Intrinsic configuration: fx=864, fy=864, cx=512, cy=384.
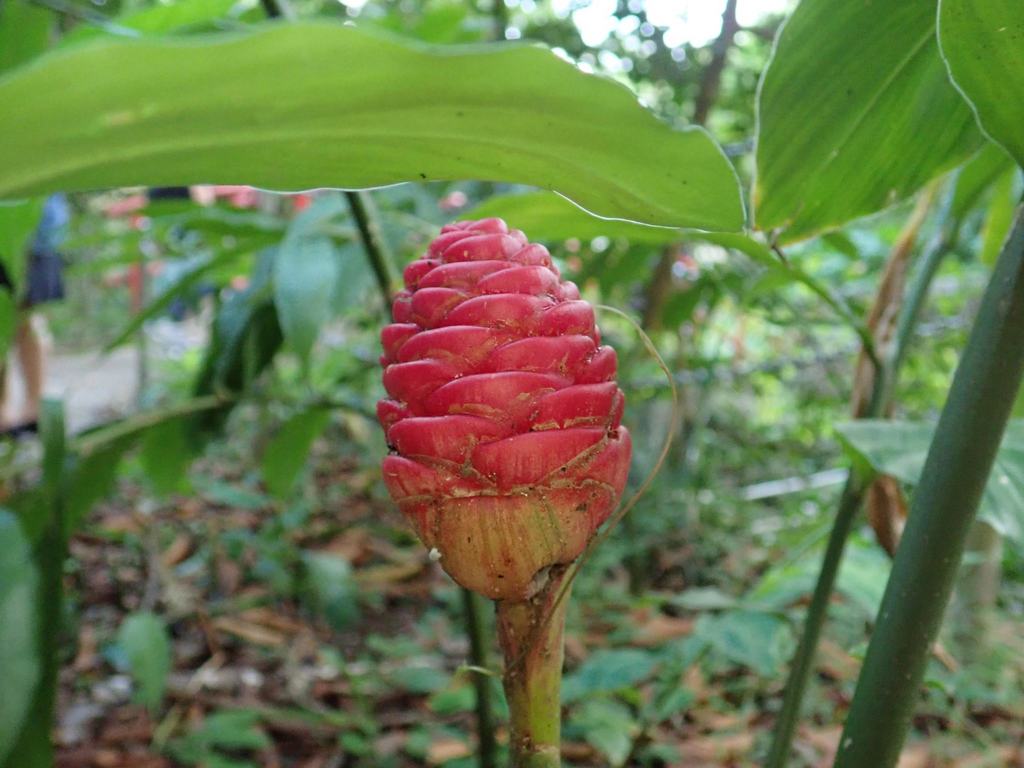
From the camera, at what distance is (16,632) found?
1.84ft

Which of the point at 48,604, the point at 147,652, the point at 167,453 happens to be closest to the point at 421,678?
the point at 147,652

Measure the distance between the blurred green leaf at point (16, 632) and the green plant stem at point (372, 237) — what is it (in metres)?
0.35

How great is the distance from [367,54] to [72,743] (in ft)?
4.43

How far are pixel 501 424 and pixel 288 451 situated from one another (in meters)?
0.77

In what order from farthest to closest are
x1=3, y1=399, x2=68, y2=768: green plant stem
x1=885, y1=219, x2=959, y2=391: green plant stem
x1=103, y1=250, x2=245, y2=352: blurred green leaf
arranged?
x1=103, y1=250, x2=245, y2=352: blurred green leaf, x1=885, y1=219, x2=959, y2=391: green plant stem, x1=3, y1=399, x2=68, y2=768: green plant stem

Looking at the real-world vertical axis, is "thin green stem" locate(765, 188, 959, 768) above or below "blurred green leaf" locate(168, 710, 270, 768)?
Answer: above

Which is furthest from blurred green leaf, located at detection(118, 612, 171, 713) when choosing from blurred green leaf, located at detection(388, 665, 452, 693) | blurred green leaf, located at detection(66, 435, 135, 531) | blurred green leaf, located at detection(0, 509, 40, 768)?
blurred green leaf, located at detection(0, 509, 40, 768)

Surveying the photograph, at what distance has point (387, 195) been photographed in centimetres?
112

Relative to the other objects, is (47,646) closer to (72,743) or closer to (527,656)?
(527,656)

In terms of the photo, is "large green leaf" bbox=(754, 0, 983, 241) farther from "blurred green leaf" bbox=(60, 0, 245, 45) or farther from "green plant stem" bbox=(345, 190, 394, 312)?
Result: "blurred green leaf" bbox=(60, 0, 245, 45)

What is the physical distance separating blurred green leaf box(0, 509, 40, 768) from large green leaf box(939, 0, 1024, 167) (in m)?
0.60

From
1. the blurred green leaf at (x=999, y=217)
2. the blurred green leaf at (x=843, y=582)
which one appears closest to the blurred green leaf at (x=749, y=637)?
the blurred green leaf at (x=843, y=582)

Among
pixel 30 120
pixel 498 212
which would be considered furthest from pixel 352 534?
pixel 30 120

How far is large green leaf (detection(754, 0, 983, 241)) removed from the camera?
44 cm
